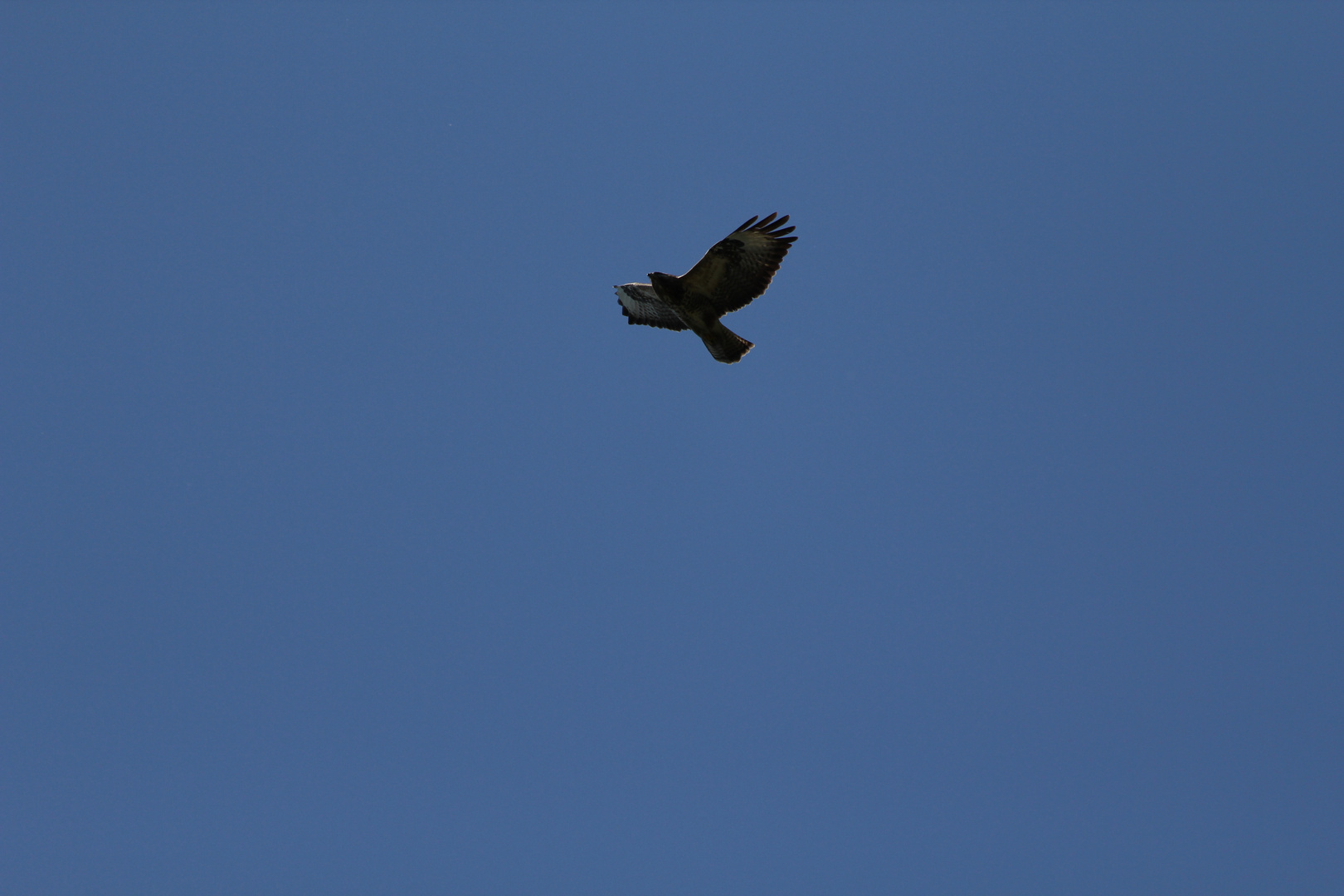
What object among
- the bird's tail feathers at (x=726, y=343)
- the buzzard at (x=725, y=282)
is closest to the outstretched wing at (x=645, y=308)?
the buzzard at (x=725, y=282)

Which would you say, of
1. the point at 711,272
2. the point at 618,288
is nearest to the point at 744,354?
the point at 711,272

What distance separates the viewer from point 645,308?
1544 centimetres

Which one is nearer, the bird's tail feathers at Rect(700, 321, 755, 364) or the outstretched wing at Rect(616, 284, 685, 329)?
the bird's tail feathers at Rect(700, 321, 755, 364)

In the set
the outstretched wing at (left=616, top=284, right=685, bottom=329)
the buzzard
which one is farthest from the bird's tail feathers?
the outstretched wing at (left=616, top=284, right=685, bottom=329)

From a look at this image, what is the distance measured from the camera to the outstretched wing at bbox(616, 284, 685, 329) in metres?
15.0

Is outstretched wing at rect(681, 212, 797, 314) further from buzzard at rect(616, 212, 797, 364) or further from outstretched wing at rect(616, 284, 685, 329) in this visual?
outstretched wing at rect(616, 284, 685, 329)

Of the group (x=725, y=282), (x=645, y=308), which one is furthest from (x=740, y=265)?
(x=645, y=308)

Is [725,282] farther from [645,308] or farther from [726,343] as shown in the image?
[645,308]

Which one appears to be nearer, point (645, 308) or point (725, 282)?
point (725, 282)

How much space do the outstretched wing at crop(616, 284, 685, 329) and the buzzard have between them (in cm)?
24

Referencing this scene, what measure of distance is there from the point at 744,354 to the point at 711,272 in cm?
132

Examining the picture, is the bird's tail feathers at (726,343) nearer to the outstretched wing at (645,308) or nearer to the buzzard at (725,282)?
the buzzard at (725,282)

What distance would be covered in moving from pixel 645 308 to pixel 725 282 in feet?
6.23

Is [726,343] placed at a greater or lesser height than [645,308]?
lesser
